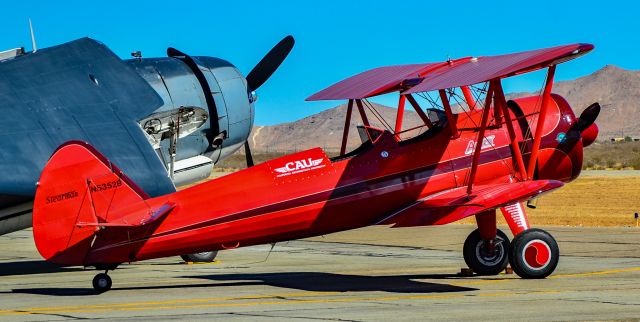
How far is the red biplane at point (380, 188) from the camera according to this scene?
13.0 metres

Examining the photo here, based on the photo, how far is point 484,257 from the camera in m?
15.1

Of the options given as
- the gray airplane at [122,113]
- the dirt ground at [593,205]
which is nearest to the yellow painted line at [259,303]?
the gray airplane at [122,113]

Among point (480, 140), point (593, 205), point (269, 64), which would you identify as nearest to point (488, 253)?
point (480, 140)

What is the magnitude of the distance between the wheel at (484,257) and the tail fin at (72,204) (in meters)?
4.84

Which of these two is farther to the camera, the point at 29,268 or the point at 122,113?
the point at 29,268

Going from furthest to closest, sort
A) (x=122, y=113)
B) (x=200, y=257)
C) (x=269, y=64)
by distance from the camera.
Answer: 1. (x=269, y=64)
2. (x=200, y=257)
3. (x=122, y=113)

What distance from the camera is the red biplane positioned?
513 inches

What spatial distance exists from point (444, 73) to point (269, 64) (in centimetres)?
691

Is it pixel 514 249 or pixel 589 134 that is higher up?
pixel 589 134

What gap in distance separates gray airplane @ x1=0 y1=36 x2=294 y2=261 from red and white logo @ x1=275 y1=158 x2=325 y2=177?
3.26 metres

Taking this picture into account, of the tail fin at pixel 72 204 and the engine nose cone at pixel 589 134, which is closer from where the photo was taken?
the tail fin at pixel 72 204

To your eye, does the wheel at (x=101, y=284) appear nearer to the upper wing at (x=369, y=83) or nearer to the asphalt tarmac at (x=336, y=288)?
the asphalt tarmac at (x=336, y=288)

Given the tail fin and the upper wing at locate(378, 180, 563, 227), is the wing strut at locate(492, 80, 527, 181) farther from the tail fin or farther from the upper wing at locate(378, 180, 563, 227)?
the tail fin

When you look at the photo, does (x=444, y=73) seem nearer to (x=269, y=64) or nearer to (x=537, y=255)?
(x=537, y=255)
